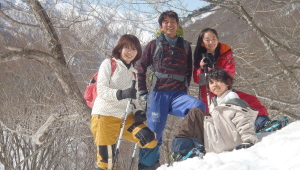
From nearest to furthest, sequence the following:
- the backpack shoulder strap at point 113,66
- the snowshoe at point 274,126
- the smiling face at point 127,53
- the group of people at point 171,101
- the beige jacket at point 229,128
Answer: the beige jacket at point 229,128 < the group of people at point 171,101 < the snowshoe at point 274,126 < the backpack shoulder strap at point 113,66 < the smiling face at point 127,53

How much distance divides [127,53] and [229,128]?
1529 millimetres

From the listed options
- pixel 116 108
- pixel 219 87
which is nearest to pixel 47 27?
pixel 116 108

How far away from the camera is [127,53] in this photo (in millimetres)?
3240

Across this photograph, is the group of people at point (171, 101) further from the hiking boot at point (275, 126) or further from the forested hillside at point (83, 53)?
the forested hillside at point (83, 53)

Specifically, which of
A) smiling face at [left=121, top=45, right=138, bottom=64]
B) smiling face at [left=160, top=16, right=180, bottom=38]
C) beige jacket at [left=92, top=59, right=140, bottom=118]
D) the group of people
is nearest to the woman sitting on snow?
the group of people

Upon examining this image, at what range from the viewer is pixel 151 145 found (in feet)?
9.93

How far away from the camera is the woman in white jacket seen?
9.84 feet

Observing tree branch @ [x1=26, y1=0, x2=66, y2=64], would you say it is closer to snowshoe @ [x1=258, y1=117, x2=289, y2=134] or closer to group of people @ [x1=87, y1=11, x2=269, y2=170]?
group of people @ [x1=87, y1=11, x2=269, y2=170]

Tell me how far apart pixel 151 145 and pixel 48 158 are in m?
13.5

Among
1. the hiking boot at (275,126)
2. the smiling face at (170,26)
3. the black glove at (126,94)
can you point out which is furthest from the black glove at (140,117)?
the hiking boot at (275,126)

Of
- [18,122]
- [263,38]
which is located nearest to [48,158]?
[18,122]

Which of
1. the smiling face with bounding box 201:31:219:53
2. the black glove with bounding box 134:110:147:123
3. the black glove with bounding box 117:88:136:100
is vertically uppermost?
the smiling face with bounding box 201:31:219:53

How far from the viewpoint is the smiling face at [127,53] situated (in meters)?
3.24

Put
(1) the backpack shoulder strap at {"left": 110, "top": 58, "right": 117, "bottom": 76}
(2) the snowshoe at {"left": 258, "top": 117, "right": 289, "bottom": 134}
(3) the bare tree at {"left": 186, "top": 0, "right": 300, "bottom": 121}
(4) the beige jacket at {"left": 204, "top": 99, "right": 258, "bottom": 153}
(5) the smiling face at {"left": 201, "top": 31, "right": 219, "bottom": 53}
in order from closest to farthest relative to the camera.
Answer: (4) the beige jacket at {"left": 204, "top": 99, "right": 258, "bottom": 153} < (2) the snowshoe at {"left": 258, "top": 117, "right": 289, "bottom": 134} < (1) the backpack shoulder strap at {"left": 110, "top": 58, "right": 117, "bottom": 76} < (5) the smiling face at {"left": 201, "top": 31, "right": 219, "bottom": 53} < (3) the bare tree at {"left": 186, "top": 0, "right": 300, "bottom": 121}
